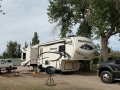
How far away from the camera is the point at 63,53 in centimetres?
1634

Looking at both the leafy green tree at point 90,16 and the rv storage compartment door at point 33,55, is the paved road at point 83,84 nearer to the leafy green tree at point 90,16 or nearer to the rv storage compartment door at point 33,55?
the leafy green tree at point 90,16

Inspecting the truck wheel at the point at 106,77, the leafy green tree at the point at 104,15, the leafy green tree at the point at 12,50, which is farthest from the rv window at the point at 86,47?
the leafy green tree at the point at 12,50

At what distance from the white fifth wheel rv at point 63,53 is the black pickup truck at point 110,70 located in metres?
3.39

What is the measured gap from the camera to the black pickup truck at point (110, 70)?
1152cm

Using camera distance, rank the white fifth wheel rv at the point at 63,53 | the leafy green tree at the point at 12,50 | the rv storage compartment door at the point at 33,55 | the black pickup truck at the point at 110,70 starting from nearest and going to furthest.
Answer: the black pickup truck at the point at 110,70 → the white fifth wheel rv at the point at 63,53 → the rv storage compartment door at the point at 33,55 → the leafy green tree at the point at 12,50

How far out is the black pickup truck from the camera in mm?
11516

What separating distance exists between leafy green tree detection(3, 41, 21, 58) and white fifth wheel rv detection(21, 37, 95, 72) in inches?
1329

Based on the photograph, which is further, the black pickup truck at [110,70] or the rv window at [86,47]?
the rv window at [86,47]

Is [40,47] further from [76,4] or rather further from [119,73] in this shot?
[119,73]

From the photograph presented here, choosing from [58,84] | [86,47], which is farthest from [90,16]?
[58,84]

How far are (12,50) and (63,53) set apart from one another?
39.8 meters

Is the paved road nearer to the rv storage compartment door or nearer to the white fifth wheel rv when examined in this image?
the white fifth wheel rv

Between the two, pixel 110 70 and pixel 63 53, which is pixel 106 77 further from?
pixel 63 53

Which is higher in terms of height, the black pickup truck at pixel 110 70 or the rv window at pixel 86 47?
the rv window at pixel 86 47
